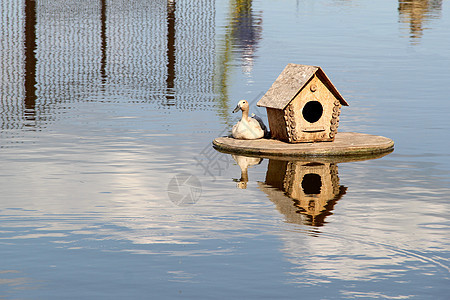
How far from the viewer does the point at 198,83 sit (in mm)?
25656

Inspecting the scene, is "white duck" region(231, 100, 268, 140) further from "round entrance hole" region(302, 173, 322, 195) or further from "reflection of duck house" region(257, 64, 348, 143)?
"round entrance hole" region(302, 173, 322, 195)

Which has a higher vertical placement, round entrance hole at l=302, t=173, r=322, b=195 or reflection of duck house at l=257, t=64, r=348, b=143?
reflection of duck house at l=257, t=64, r=348, b=143

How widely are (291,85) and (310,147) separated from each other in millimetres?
1271

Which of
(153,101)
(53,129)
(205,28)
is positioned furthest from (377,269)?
(205,28)

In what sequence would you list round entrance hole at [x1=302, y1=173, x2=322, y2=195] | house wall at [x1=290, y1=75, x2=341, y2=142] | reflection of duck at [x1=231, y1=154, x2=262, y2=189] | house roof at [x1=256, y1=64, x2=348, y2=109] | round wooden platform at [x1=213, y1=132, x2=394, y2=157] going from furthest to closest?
house wall at [x1=290, y1=75, x2=341, y2=142] < house roof at [x1=256, y1=64, x2=348, y2=109] < round wooden platform at [x1=213, y1=132, x2=394, y2=157] < reflection of duck at [x1=231, y1=154, x2=262, y2=189] < round entrance hole at [x1=302, y1=173, x2=322, y2=195]

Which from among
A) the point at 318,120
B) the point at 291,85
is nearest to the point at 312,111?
the point at 318,120

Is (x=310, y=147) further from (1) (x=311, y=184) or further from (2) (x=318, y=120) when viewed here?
(1) (x=311, y=184)

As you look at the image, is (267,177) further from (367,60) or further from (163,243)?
(367,60)

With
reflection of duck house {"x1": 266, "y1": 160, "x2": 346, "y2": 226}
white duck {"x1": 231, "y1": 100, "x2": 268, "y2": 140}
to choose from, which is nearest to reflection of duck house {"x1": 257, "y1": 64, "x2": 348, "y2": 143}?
white duck {"x1": 231, "y1": 100, "x2": 268, "y2": 140}

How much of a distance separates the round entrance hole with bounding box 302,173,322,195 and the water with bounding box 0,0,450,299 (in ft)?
0.10

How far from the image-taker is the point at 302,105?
17.1 m

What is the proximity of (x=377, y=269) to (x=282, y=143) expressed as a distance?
7179mm

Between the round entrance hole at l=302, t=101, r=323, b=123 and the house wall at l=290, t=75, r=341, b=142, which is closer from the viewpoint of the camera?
the house wall at l=290, t=75, r=341, b=142

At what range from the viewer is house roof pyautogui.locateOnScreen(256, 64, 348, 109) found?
1685 centimetres
